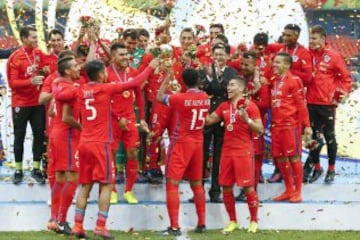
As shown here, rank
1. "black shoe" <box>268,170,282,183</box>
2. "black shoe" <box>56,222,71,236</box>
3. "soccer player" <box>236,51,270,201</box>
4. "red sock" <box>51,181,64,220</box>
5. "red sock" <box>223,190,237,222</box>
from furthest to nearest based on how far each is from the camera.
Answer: "black shoe" <box>268,170,282,183</box> < "soccer player" <box>236,51,270,201</box> < "red sock" <box>223,190,237,222</box> < "red sock" <box>51,181,64,220</box> < "black shoe" <box>56,222,71,236</box>

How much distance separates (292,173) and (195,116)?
1748 millimetres

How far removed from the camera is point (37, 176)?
11422 mm

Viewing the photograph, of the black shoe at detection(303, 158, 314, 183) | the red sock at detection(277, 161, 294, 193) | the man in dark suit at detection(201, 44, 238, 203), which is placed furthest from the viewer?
the black shoe at detection(303, 158, 314, 183)

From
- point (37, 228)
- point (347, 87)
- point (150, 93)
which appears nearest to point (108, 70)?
point (150, 93)

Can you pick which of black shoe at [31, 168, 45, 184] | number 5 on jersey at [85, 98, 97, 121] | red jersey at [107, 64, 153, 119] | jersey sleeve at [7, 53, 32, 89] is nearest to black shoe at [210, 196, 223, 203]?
red jersey at [107, 64, 153, 119]

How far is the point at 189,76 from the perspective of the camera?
392 inches

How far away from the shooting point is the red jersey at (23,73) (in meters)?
11.4

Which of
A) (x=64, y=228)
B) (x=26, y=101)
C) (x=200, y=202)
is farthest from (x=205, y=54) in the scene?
(x=64, y=228)

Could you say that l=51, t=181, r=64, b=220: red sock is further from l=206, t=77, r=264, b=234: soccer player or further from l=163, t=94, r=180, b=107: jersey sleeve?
l=206, t=77, r=264, b=234: soccer player

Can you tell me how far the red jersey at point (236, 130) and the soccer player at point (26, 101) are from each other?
2471mm

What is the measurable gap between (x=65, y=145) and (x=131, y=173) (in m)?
1.16

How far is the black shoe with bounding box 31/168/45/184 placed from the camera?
11.3 m

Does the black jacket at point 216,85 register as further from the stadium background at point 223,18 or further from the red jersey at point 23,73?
the red jersey at point 23,73

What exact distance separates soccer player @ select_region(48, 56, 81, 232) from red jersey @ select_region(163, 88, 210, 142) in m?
1.02
